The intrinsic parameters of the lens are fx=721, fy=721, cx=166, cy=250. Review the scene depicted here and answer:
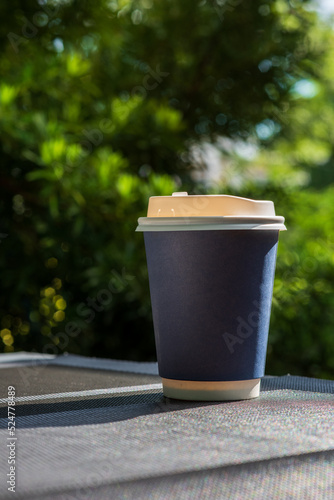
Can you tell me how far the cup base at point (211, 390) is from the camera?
1662 millimetres

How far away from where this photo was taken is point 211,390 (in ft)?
5.45

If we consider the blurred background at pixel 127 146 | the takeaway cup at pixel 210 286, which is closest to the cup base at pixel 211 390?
the takeaway cup at pixel 210 286

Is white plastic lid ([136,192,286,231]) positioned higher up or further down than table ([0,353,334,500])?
higher up

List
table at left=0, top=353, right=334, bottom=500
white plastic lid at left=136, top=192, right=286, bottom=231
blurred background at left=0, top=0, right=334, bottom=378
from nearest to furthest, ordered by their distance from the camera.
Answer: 1. table at left=0, top=353, right=334, bottom=500
2. white plastic lid at left=136, top=192, right=286, bottom=231
3. blurred background at left=0, top=0, right=334, bottom=378

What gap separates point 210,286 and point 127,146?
126 inches

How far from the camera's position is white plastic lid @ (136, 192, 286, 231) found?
160cm

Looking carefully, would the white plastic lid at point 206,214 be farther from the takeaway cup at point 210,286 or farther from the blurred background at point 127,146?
the blurred background at point 127,146

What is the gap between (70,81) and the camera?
14.7 ft

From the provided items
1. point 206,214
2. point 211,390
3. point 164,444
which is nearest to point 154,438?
point 164,444

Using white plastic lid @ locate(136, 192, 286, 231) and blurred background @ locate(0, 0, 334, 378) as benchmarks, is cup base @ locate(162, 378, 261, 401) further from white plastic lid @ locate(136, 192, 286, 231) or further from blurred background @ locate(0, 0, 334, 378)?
blurred background @ locate(0, 0, 334, 378)

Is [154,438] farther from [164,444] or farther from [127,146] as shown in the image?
[127,146]

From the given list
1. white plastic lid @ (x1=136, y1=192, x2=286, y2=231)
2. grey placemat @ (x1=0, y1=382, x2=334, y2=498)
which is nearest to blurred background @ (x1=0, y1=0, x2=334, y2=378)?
white plastic lid @ (x1=136, y1=192, x2=286, y2=231)

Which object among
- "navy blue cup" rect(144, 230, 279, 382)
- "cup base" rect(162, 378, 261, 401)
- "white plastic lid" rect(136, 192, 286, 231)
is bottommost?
"cup base" rect(162, 378, 261, 401)

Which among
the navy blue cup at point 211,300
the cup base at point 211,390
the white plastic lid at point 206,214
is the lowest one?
the cup base at point 211,390
